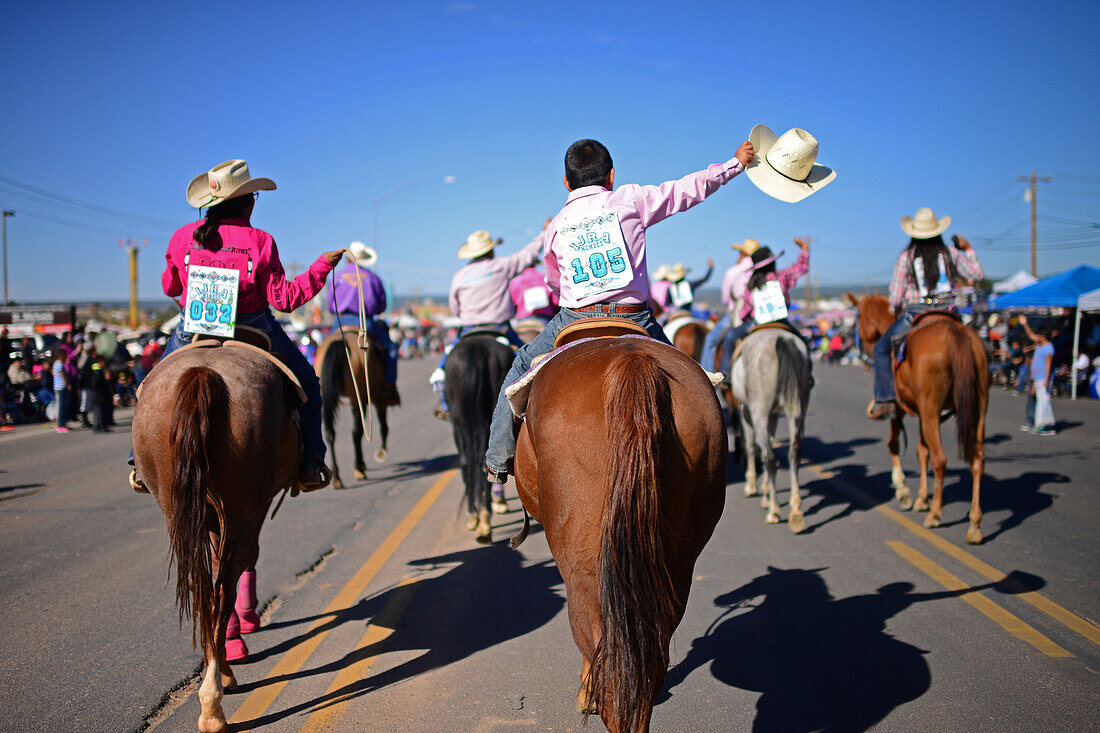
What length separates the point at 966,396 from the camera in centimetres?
739

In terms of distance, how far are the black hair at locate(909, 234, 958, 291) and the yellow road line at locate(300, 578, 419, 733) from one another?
6053 millimetres

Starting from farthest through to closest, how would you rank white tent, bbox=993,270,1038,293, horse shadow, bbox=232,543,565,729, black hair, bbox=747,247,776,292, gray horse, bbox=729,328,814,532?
white tent, bbox=993,270,1038,293 → black hair, bbox=747,247,776,292 → gray horse, bbox=729,328,814,532 → horse shadow, bbox=232,543,565,729

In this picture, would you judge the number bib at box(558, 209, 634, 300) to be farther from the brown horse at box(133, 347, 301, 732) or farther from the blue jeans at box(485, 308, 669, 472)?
the brown horse at box(133, 347, 301, 732)

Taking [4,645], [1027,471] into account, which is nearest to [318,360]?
[4,645]

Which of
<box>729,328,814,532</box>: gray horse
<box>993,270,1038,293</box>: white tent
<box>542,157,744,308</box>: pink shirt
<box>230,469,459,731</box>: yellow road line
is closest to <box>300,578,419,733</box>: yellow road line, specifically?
<box>230,469,459,731</box>: yellow road line

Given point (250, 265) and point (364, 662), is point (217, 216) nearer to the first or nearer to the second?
point (250, 265)

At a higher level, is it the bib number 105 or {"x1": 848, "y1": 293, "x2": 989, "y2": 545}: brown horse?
the bib number 105

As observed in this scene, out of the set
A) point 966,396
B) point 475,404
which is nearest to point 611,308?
point 475,404

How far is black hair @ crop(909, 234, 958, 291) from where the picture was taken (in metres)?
8.48

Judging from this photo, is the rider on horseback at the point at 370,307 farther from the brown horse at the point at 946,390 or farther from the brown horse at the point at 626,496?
the brown horse at the point at 626,496

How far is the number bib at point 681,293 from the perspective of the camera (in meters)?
15.1

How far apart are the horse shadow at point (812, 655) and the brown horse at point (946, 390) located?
2023 mm

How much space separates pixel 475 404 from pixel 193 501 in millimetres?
3984

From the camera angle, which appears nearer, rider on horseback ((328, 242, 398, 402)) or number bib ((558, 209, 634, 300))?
number bib ((558, 209, 634, 300))
